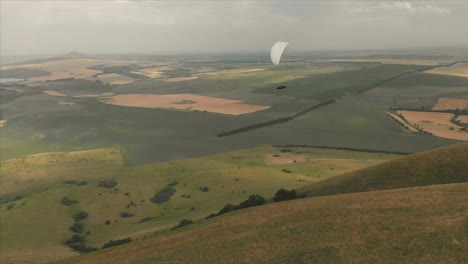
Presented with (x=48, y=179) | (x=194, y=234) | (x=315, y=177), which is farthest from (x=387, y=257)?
(x=48, y=179)

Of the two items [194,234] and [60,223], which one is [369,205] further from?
[60,223]

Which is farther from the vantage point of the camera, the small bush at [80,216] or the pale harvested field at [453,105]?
the pale harvested field at [453,105]

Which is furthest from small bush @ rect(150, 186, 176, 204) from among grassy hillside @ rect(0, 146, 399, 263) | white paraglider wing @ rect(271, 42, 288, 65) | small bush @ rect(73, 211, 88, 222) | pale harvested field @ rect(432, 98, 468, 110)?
pale harvested field @ rect(432, 98, 468, 110)

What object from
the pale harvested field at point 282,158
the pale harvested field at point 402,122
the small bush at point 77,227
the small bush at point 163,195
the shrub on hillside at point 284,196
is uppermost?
the shrub on hillside at point 284,196

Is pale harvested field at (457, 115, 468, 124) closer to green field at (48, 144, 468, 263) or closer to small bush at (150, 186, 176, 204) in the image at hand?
green field at (48, 144, 468, 263)

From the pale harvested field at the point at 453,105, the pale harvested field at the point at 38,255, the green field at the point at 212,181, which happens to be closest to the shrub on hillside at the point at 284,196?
the green field at the point at 212,181

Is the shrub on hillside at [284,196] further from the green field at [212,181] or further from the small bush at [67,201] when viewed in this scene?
the small bush at [67,201]
